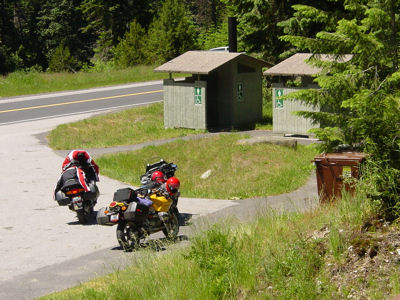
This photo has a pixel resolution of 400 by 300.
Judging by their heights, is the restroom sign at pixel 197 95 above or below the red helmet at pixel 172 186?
below

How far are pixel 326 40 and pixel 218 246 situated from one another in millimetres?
5506

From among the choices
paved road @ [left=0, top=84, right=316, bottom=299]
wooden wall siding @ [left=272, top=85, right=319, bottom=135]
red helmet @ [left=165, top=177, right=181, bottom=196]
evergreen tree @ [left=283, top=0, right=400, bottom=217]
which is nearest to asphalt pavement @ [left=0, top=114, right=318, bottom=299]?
paved road @ [left=0, top=84, right=316, bottom=299]

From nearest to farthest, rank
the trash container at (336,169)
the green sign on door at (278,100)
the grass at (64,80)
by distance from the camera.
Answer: the trash container at (336,169) < the green sign on door at (278,100) < the grass at (64,80)

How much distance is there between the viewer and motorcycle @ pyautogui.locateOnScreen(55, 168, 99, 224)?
13.6 m

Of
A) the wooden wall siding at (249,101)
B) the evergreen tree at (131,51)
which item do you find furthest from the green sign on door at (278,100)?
the evergreen tree at (131,51)

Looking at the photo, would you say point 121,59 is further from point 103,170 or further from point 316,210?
point 316,210

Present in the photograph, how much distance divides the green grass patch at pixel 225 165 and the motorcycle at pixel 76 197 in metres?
3.35

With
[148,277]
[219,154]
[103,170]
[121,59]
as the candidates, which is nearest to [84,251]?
[148,277]

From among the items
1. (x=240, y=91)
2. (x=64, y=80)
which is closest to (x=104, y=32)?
(x=64, y=80)

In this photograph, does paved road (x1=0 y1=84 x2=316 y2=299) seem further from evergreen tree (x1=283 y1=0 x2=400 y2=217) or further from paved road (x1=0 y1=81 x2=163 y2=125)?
paved road (x1=0 y1=81 x2=163 y2=125)

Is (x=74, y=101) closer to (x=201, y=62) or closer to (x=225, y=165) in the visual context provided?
(x=201, y=62)

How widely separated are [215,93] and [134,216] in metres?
15.1

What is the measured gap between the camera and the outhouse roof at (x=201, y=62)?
24.3 m

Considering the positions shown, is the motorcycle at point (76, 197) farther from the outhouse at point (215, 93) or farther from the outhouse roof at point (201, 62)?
the outhouse at point (215, 93)
